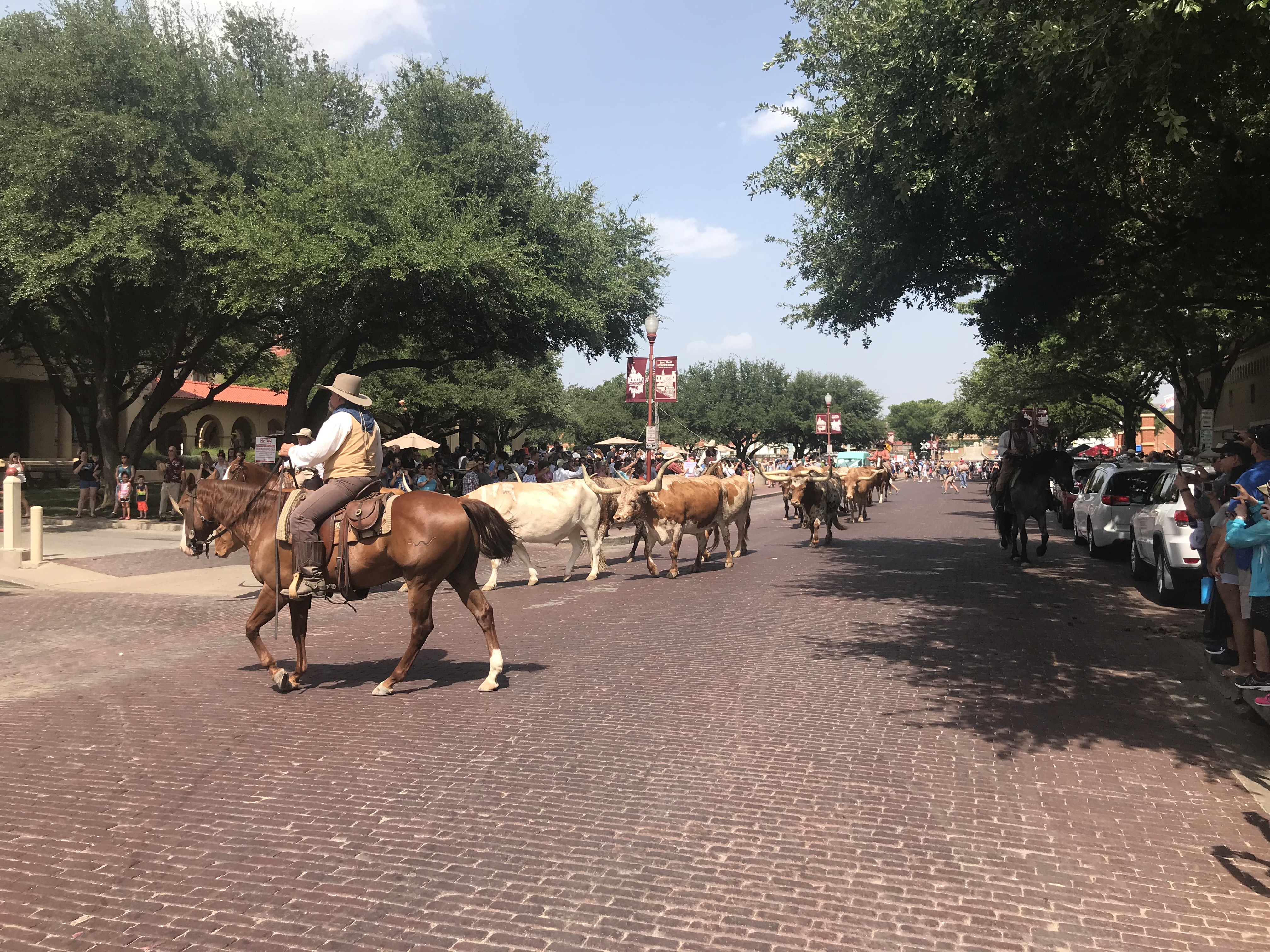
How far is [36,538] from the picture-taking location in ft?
53.3

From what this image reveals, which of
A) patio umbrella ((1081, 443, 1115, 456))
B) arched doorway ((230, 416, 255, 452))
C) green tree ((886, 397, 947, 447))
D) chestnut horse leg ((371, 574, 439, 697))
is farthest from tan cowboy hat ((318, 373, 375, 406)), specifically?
green tree ((886, 397, 947, 447))

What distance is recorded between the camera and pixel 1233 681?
7285 mm

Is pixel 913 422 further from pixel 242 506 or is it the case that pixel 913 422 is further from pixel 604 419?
pixel 242 506

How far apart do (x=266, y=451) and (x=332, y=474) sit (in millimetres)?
11621

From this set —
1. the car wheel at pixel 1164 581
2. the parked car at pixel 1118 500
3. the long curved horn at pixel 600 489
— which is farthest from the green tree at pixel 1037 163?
the long curved horn at pixel 600 489

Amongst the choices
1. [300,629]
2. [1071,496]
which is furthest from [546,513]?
[1071,496]

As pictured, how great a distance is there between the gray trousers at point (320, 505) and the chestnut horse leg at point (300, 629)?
1.82ft

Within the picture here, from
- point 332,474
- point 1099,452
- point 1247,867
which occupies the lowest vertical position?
point 1247,867

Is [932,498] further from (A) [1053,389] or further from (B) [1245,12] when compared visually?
(B) [1245,12]

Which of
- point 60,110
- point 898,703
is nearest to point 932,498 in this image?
point 60,110

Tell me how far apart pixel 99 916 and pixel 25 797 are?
1.81 meters

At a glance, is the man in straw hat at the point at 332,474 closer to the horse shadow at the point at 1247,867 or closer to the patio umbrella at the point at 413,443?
the horse shadow at the point at 1247,867

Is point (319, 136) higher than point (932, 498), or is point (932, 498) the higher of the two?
point (319, 136)

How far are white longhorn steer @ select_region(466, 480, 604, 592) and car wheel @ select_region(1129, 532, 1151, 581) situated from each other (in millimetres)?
7775
